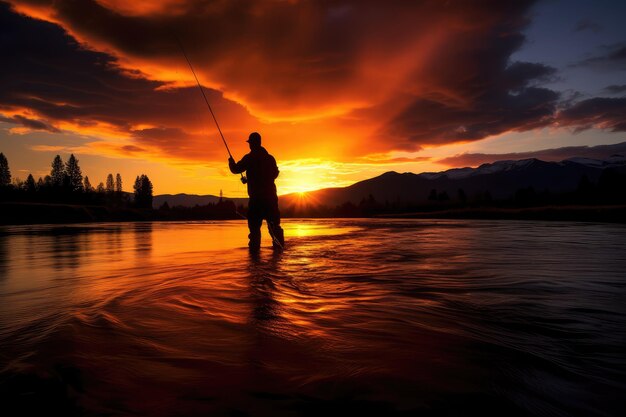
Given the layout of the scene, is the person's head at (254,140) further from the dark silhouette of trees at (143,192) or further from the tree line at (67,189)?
the dark silhouette of trees at (143,192)

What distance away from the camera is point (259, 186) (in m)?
A: 10.1

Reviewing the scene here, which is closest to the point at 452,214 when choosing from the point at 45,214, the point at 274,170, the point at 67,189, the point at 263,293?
the point at 274,170

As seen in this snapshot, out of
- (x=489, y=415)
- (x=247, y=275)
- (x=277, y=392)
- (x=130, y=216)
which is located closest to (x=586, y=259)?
(x=247, y=275)

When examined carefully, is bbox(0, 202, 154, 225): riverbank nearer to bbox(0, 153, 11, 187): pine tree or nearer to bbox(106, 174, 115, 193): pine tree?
bbox(0, 153, 11, 187): pine tree

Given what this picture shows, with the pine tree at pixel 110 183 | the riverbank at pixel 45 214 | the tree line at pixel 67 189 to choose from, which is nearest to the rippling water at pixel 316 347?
the riverbank at pixel 45 214

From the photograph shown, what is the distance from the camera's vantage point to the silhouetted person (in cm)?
996

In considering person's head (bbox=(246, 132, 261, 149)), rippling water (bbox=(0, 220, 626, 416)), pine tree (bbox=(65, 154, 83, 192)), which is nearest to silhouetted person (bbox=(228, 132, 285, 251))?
person's head (bbox=(246, 132, 261, 149))

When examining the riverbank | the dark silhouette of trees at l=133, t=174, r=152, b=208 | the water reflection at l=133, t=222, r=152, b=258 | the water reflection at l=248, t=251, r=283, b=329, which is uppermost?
the dark silhouette of trees at l=133, t=174, r=152, b=208

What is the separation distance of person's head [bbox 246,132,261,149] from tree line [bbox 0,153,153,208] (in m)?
118

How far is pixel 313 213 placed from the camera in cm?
10788

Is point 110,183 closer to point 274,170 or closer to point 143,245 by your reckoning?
point 143,245

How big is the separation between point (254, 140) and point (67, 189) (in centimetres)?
13193

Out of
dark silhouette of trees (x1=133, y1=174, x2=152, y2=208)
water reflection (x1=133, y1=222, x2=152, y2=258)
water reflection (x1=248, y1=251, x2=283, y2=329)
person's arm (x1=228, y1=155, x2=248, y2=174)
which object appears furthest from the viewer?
dark silhouette of trees (x1=133, y1=174, x2=152, y2=208)

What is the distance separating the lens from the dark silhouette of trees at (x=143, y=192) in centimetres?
14738
